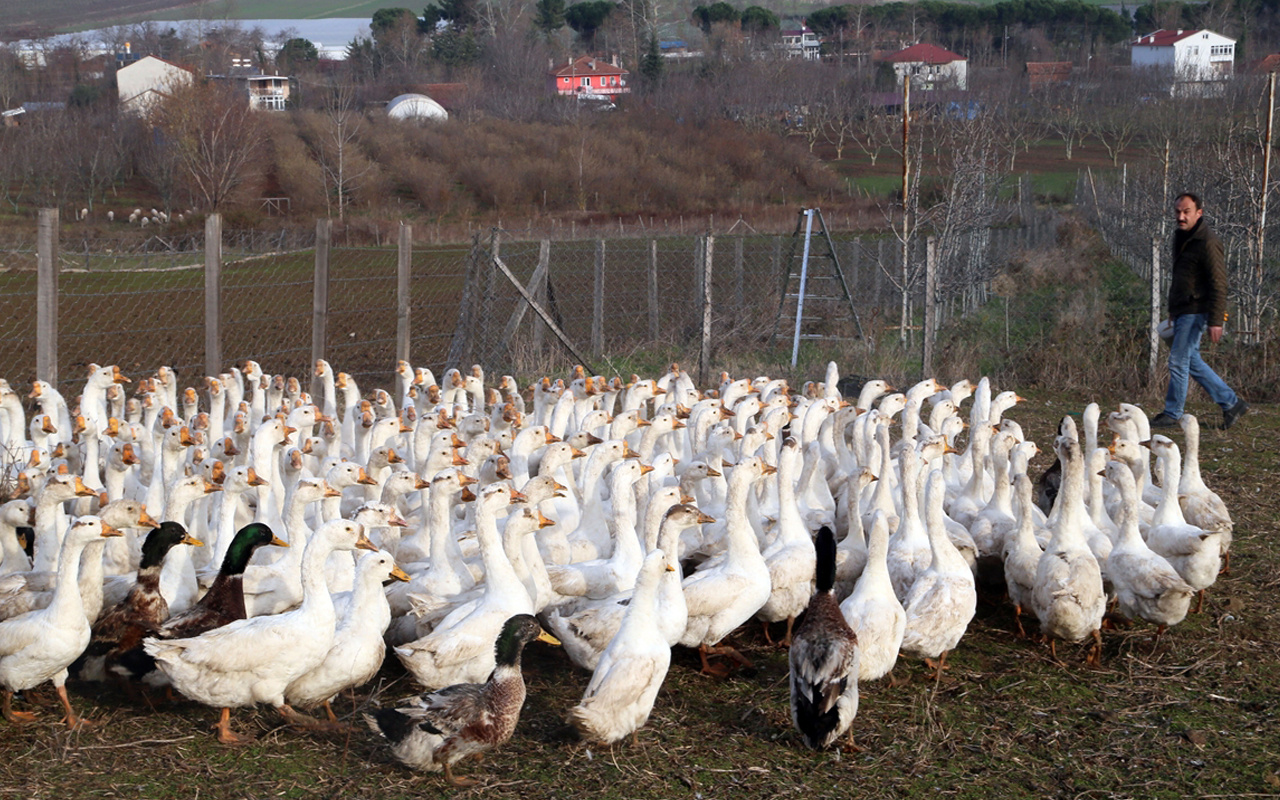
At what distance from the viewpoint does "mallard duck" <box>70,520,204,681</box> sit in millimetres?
5555

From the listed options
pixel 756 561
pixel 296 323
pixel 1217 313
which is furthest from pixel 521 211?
pixel 756 561

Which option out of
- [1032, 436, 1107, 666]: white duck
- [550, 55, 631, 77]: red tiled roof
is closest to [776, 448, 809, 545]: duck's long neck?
[1032, 436, 1107, 666]: white duck

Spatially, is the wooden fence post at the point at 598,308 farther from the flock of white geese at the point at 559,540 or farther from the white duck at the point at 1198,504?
the white duck at the point at 1198,504

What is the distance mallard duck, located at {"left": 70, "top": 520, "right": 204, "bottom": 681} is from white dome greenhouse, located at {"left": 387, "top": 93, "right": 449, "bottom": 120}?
5849cm

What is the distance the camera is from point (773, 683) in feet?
19.2

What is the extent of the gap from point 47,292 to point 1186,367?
9.77 m

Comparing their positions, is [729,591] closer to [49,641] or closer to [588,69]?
[49,641]

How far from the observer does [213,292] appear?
10180 millimetres

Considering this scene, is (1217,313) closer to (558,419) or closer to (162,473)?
Answer: (558,419)

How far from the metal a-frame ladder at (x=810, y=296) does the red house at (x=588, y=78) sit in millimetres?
58751

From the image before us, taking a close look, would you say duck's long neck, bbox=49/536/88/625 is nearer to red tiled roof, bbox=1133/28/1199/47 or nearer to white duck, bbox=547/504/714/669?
white duck, bbox=547/504/714/669

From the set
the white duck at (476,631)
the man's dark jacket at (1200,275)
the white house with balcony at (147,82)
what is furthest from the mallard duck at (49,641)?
the white house with balcony at (147,82)

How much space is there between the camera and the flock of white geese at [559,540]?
17.2ft

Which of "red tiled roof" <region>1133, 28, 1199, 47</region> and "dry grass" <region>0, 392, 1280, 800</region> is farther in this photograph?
"red tiled roof" <region>1133, 28, 1199, 47</region>
